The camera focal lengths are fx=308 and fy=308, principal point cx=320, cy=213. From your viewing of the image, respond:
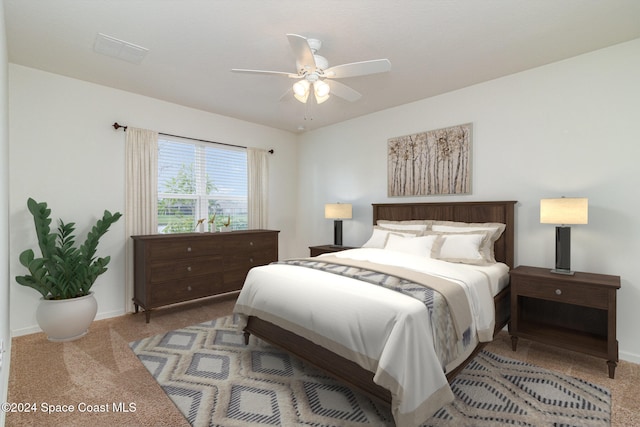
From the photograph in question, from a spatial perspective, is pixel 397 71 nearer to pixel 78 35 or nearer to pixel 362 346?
pixel 362 346

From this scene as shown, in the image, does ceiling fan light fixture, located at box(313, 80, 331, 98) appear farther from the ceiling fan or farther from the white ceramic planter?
the white ceramic planter

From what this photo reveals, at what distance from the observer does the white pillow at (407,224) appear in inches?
143

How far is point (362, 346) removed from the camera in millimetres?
1814

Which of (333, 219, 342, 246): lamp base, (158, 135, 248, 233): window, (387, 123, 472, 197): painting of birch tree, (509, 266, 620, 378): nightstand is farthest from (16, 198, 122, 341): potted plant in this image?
(509, 266, 620, 378): nightstand

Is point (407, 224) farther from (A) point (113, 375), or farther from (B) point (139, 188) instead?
(B) point (139, 188)

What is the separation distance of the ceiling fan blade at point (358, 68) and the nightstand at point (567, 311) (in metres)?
2.13

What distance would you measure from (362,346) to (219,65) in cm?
283

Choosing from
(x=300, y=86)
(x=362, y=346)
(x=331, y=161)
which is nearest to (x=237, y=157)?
(x=331, y=161)

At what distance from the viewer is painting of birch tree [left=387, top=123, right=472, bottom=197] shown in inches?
141

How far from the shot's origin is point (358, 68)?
2.33 metres

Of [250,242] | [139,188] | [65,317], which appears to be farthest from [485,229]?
[65,317]

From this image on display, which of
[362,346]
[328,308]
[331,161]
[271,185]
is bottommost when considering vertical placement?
[362,346]

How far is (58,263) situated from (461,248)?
12.7 ft

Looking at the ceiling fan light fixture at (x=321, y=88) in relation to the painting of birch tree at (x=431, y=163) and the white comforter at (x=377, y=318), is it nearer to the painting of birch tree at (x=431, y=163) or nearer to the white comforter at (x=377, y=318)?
the white comforter at (x=377, y=318)
